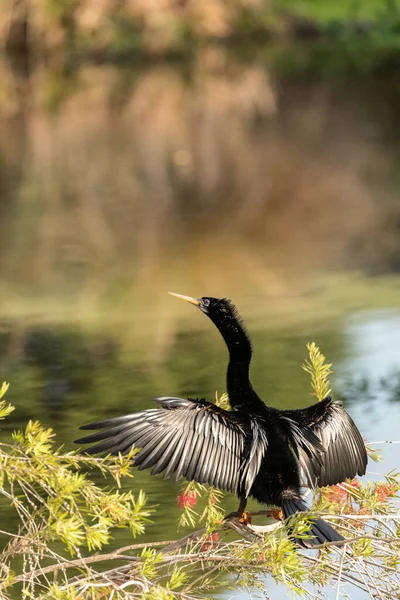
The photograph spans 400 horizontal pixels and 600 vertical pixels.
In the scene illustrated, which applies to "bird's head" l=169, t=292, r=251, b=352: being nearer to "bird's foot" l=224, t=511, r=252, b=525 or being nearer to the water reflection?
"bird's foot" l=224, t=511, r=252, b=525

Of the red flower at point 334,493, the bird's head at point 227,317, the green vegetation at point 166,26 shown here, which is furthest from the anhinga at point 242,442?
the green vegetation at point 166,26

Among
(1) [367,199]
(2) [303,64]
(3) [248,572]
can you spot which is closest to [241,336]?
(3) [248,572]

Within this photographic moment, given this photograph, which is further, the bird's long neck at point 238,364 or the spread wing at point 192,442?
the bird's long neck at point 238,364

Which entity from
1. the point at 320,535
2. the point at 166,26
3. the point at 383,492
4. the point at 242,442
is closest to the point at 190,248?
the point at 383,492

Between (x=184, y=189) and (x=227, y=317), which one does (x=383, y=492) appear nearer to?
(x=227, y=317)

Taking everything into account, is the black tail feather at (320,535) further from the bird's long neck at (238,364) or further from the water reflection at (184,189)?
the water reflection at (184,189)

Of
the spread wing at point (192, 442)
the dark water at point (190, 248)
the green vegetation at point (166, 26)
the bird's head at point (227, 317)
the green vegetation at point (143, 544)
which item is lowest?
the green vegetation at point (143, 544)

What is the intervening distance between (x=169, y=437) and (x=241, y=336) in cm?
65

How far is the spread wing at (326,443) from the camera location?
374 cm

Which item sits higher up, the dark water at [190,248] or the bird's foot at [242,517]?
Answer: the dark water at [190,248]

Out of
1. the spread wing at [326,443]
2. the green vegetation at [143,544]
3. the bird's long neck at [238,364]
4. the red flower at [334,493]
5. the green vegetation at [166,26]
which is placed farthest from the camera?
the green vegetation at [166,26]

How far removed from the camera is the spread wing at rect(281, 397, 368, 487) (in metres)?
3.74

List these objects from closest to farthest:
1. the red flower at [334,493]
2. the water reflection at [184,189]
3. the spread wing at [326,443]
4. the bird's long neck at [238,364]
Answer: the spread wing at [326,443] < the bird's long neck at [238,364] < the red flower at [334,493] < the water reflection at [184,189]

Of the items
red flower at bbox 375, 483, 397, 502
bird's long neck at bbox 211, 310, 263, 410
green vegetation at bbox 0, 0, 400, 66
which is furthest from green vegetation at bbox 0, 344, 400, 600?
green vegetation at bbox 0, 0, 400, 66
